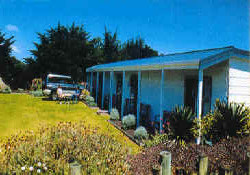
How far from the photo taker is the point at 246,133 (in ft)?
16.4

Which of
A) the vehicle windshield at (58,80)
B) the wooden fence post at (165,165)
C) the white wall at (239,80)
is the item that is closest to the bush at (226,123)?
the white wall at (239,80)

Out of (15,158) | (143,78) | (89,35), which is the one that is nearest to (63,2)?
(143,78)

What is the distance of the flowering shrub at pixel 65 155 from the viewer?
111 inches

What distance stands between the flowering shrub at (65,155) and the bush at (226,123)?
326cm

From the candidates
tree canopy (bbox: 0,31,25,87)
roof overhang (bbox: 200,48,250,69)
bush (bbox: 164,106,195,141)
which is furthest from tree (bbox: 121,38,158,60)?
bush (bbox: 164,106,195,141)

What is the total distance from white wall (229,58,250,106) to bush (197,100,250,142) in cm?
118

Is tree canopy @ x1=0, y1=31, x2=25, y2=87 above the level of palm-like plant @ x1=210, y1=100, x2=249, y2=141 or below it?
above

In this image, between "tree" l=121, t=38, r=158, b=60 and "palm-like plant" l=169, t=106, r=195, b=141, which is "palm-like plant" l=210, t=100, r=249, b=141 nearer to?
"palm-like plant" l=169, t=106, r=195, b=141

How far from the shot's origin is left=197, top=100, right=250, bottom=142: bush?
16.7 ft

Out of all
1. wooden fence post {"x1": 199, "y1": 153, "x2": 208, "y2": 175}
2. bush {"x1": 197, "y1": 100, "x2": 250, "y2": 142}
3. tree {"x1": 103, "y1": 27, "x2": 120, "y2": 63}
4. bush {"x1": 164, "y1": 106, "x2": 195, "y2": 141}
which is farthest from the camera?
tree {"x1": 103, "y1": 27, "x2": 120, "y2": 63}

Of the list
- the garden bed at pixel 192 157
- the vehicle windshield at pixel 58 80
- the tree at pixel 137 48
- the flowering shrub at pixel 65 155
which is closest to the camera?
the flowering shrub at pixel 65 155

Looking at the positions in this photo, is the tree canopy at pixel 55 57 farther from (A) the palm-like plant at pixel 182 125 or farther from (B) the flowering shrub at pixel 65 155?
(B) the flowering shrub at pixel 65 155

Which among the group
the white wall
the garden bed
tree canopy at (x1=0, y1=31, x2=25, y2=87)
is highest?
tree canopy at (x1=0, y1=31, x2=25, y2=87)

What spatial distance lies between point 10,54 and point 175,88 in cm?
2864
